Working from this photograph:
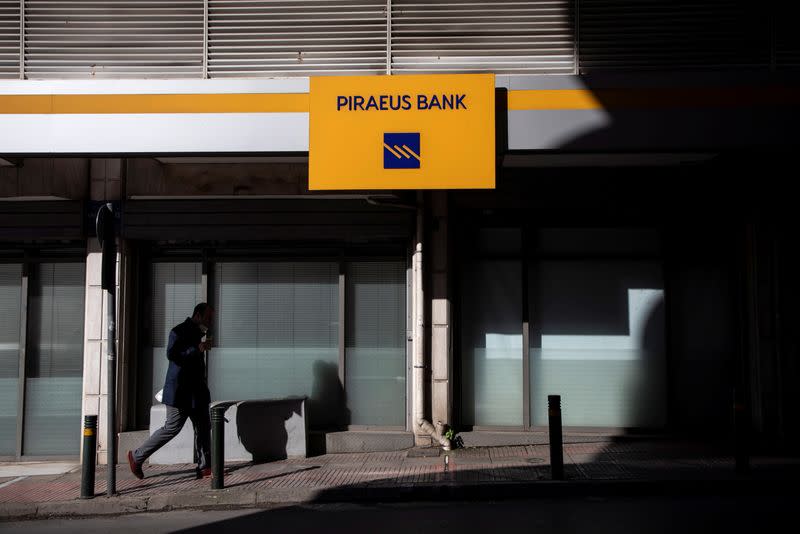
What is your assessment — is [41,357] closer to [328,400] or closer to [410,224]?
[328,400]

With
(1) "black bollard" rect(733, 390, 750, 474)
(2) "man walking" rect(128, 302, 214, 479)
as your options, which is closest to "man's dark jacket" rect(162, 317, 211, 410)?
(2) "man walking" rect(128, 302, 214, 479)

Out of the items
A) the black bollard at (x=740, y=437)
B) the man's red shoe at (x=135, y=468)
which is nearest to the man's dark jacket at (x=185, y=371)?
the man's red shoe at (x=135, y=468)

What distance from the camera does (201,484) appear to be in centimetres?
990

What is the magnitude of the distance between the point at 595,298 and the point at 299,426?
4.36m

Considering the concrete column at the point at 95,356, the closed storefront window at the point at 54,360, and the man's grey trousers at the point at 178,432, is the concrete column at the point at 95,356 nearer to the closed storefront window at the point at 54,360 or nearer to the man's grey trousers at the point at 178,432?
the closed storefront window at the point at 54,360

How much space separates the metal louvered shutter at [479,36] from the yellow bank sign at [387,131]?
666 millimetres

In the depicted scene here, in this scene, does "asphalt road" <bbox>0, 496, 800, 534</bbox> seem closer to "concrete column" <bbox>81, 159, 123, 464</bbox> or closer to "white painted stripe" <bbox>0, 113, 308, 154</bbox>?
"concrete column" <bbox>81, 159, 123, 464</bbox>

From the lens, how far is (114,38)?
11.2 meters

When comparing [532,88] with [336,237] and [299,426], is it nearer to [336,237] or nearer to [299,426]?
[336,237]

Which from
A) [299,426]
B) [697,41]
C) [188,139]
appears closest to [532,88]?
[697,41]

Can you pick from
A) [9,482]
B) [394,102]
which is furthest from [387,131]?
[9,482]

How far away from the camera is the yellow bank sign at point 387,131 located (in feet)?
34.3

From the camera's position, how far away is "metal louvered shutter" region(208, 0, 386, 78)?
1108cm

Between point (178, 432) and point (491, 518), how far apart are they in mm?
3986
